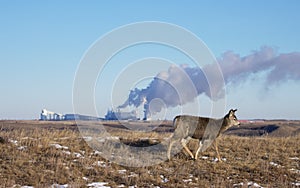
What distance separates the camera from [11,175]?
14.4 meters

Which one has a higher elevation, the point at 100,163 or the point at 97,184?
the point at 100,163

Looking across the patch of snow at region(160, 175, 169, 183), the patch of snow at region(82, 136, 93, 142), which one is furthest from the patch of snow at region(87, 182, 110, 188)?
the patch of snow at region(82, 136, 93, 142)

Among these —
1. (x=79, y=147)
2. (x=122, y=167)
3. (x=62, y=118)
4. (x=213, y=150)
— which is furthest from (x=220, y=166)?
(x=62, y=118)

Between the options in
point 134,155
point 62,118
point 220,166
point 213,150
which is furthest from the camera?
point 62,118

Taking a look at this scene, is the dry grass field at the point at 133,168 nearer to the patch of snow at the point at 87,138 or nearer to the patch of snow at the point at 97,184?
the patch of snow at the point at 97,184

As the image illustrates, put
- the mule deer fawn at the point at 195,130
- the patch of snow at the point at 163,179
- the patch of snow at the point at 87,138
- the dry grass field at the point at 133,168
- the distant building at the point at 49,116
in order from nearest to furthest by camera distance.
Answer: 1. the dry grass field at the point at 133,168
2. the patch of snow at the point at 163,179
3. the mule deer fawn at the point at 195,130
4. the patch of snow at the point at 87,138
5. the distant building at the point at 49,116

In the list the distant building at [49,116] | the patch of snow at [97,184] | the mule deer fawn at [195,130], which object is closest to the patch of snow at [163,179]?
the patch of snow at [97,184]

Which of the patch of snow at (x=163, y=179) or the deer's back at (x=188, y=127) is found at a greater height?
the deer's back at (x=188, y=127)

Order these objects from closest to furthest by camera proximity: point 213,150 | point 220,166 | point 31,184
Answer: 1. point 31,184
2. point 220,166
3. point 213,150

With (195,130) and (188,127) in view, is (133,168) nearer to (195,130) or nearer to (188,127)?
(188,127)

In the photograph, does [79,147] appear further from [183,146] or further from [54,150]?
[183,146]

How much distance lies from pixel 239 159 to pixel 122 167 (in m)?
5.61

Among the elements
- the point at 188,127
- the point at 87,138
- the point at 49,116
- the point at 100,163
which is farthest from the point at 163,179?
the point at 49,116

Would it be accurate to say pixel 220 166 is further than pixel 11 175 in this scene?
Yes
